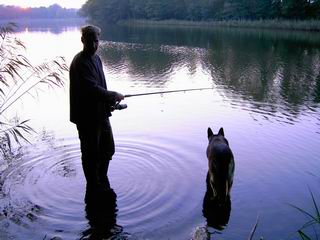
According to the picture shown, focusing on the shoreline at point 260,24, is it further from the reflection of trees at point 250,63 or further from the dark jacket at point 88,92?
the dark jacket at point 88,92

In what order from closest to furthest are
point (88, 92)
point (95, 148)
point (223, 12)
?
point (88, 92)
point (95, 148)
point (223, 12)

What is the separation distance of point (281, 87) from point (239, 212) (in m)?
11.8

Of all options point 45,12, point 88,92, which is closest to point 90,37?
point 88,92

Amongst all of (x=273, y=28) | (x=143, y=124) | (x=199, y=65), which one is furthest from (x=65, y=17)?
(x=143, y=124)

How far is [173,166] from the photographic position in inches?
311

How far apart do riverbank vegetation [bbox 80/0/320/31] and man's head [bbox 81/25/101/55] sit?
42783 millimetres

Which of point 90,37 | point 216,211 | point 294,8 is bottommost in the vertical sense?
point 216,211

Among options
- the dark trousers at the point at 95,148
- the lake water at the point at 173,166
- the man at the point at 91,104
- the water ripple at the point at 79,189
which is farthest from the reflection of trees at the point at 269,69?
the man at the point at 91,104

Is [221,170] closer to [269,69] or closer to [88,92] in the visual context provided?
[88,92]

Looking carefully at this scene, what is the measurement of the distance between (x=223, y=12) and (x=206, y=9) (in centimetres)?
386

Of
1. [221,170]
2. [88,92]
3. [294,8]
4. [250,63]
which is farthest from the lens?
[294,8]

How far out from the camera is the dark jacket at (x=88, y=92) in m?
5.73

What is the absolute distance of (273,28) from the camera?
4903cm

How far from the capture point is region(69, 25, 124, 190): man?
18.8 ft
